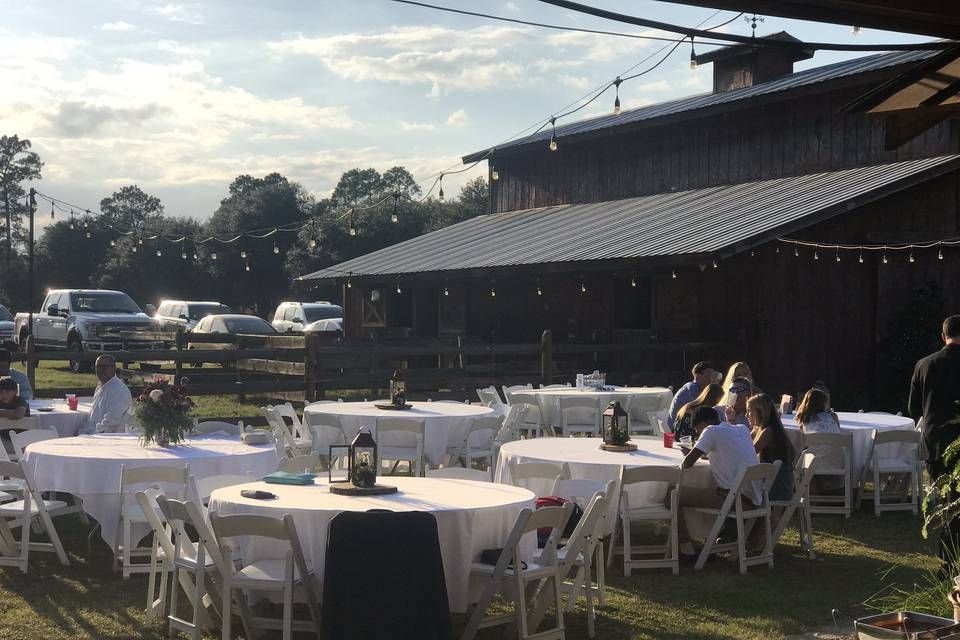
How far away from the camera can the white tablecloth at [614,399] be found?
14.1 meters

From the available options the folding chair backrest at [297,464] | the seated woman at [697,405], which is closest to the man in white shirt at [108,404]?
the folding chair backrest at [297,464]

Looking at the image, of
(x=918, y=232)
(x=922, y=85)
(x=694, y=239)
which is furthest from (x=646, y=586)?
(x=918, y=232)

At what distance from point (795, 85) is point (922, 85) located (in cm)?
1701

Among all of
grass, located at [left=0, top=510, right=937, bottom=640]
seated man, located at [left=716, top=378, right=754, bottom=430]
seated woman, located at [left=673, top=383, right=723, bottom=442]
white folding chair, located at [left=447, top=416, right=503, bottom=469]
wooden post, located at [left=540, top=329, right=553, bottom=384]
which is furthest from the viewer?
wooden post, located at [left=540, top=329, right=553, bottom=384]

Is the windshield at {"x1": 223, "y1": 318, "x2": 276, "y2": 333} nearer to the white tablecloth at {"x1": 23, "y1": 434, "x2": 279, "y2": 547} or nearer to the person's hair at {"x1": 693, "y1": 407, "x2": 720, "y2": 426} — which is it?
the white tablecloth at {"x1": 23, "y1": 434, "x2": 279, "y2": 547}

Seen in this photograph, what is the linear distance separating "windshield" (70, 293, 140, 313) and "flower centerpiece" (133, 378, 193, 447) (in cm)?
A: 2149

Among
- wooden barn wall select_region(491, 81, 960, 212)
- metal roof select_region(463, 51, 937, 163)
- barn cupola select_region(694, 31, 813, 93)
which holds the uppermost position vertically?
barn cupola select_region(694, 31, 813, 93)

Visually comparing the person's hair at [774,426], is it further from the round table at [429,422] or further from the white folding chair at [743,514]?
the round table at [429,422]

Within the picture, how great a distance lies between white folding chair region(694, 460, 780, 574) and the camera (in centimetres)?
815

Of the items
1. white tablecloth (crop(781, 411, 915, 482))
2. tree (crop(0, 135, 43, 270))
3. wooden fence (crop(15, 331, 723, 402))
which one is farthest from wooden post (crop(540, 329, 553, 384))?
tree (crop(0, 135, 43, 270))

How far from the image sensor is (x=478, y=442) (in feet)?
39.0

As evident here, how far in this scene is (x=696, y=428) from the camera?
899 centimetres

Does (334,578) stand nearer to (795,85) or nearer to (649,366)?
(649,366)

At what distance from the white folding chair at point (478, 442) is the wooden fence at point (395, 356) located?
545cm
